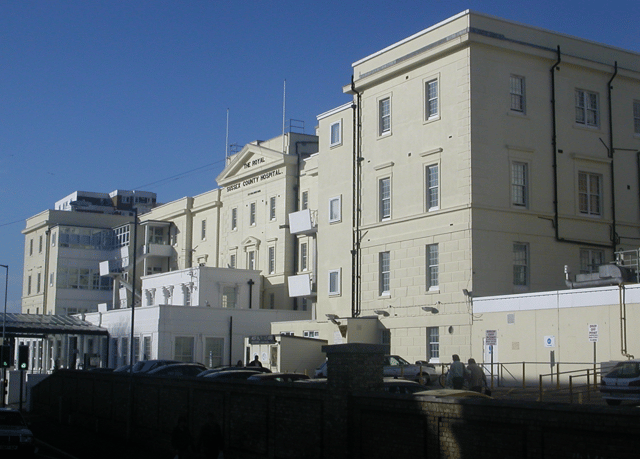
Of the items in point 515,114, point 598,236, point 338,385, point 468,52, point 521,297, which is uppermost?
point 468,52

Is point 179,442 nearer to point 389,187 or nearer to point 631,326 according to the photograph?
point 631,326

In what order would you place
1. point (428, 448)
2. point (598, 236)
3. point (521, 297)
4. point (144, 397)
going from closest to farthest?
point (428, 448), point (144, 397), point (521, 297), point (598, 236)

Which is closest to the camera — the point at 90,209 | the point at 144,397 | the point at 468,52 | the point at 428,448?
the point at 428,448

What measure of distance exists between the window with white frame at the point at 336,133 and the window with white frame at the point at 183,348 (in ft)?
48.6

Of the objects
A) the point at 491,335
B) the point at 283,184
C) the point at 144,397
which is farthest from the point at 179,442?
the point at 283,184

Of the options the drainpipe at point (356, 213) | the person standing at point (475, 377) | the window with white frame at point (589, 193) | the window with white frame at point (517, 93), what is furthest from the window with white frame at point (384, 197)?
the person standing at point (475, 377)

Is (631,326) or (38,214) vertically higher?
(38,214)

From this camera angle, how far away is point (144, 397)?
26438mm

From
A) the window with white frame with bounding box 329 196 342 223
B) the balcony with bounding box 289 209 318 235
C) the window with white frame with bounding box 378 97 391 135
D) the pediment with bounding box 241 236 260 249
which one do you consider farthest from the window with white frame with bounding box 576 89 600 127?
the pediment with bounding box 241 236 260 249

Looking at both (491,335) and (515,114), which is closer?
(491,335)

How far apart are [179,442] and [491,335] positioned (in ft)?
49.0

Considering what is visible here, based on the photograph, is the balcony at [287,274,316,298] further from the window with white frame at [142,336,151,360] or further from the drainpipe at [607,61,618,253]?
the drainpipe at [607,61,618,253]

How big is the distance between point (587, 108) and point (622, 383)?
19.0 meters

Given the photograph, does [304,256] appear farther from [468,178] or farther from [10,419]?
[10,419]
